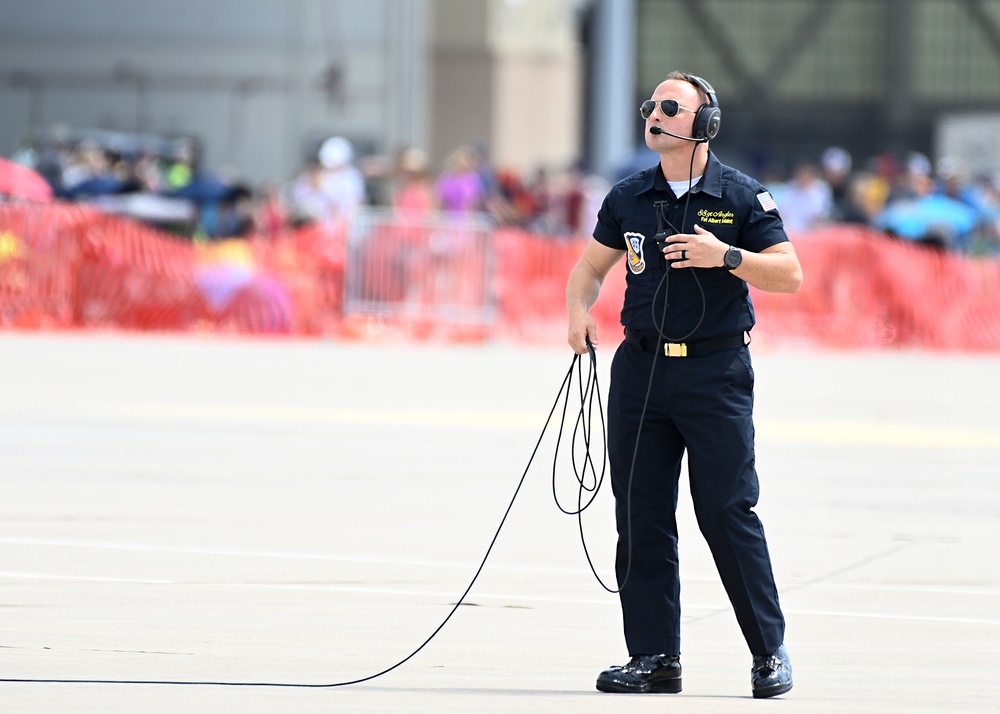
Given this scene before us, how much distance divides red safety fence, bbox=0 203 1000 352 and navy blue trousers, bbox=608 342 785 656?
1401 cm

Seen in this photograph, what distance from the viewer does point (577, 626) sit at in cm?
695

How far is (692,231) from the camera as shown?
5777 mm

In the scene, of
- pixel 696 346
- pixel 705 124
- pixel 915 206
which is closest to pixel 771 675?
pixel 696 346

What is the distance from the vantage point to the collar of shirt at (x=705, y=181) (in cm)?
583

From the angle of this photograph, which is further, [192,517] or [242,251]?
[242,251]

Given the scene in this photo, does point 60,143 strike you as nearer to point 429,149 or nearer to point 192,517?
point 429,149

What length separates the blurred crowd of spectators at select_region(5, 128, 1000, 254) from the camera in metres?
21.1

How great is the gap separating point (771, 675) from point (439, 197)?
1567 cm

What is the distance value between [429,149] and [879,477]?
83.5 feet

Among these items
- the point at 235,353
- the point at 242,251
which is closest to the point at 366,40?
the point at 242,251

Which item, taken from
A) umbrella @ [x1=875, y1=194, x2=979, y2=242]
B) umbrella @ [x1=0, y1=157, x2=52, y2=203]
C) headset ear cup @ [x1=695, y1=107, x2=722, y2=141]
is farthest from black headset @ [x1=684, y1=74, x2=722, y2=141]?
umbrella @ [x1=875, y1=194, x2=979, y2=242]

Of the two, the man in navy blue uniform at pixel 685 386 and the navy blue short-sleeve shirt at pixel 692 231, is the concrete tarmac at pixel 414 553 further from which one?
the navy blue short-sleeve shirt at pixel 692 231

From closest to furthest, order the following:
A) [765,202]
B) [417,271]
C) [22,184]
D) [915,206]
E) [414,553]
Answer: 1. [765,202]
2. [414,553]
3. [22,184]
4. [417,271]
5. [915,206]

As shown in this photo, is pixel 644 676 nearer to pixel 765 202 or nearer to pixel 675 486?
pixel 675 486
